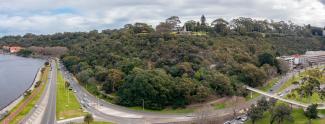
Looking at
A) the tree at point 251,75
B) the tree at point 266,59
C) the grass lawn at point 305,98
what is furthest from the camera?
the tree at point 266,59

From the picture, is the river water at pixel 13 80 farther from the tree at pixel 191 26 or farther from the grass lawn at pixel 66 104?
the tree at pixel 191 26

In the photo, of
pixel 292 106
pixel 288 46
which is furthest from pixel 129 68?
pixel 288 46

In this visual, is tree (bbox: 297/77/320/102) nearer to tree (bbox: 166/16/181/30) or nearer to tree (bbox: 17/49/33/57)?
tree (bbox: 166/16/181/30)

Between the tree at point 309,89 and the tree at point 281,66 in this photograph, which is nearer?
the tree at point 309,89

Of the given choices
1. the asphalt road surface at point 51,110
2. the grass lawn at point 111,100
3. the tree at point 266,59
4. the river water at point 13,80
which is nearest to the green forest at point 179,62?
the tree at point 266,59

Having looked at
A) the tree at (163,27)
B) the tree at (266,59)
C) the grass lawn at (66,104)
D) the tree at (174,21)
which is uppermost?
the tree at (174,21)

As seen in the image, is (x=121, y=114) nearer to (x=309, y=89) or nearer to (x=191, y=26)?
(x=309, y=89)

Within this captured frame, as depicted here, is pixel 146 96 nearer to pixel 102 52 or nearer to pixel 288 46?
pixel 102 52
